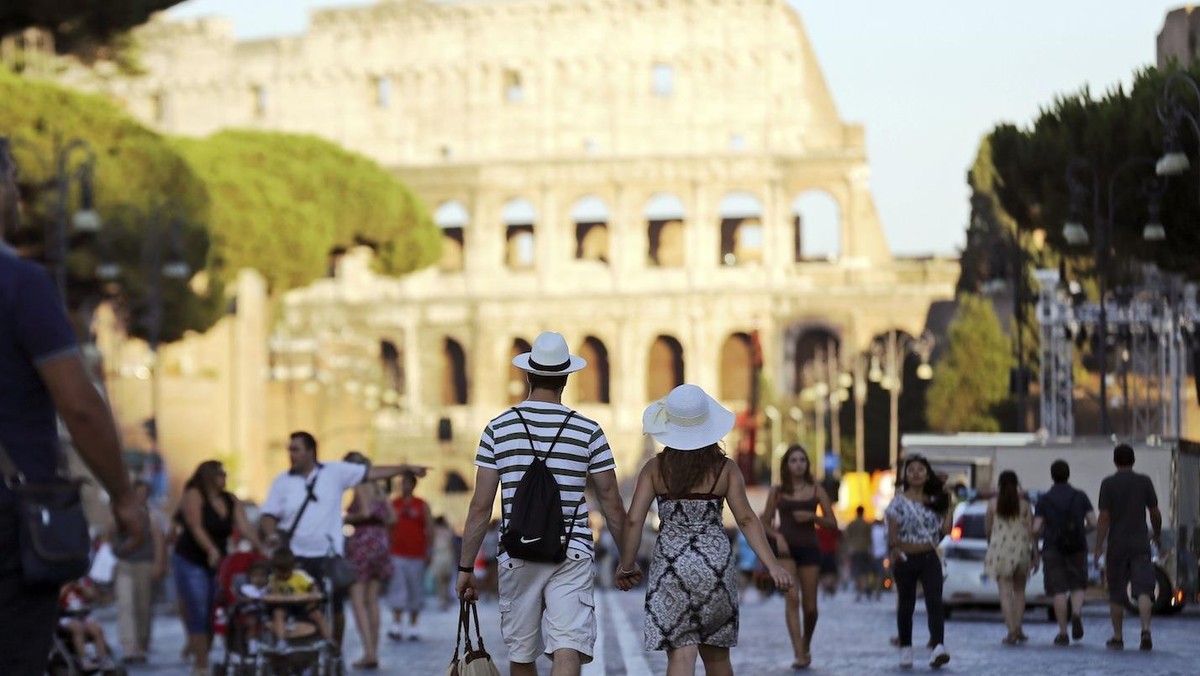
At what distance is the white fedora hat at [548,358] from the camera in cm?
929

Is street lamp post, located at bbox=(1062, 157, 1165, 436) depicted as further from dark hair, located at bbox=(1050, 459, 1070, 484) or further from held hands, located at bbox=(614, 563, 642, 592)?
held hands, located at bbox=(614, 563, 642, 592)

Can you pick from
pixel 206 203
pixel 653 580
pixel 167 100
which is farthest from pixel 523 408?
pixel 167 100

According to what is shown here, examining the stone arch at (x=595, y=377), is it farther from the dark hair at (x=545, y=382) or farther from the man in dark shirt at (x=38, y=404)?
the man in dark shirt at (x=38, y=404)

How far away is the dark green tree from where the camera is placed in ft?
216

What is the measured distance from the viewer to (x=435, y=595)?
4462cm

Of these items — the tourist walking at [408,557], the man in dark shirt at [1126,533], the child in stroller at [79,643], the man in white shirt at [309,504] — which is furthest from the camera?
the tourist walking at [408,557]

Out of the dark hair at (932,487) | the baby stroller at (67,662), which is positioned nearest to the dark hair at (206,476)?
the baby stroller at (67,662)

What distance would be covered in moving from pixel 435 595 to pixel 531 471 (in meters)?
35.9

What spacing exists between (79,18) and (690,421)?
27.1 meters

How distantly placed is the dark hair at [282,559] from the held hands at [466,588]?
4.80 m

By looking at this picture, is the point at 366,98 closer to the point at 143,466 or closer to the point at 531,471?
the point at 143,466

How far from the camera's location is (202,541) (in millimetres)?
15008

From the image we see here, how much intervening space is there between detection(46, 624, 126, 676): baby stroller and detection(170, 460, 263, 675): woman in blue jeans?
3.35ft

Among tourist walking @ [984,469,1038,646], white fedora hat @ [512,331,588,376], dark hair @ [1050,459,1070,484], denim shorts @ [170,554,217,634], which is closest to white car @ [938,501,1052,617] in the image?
tourist walking @ [984,469,1038,646]
